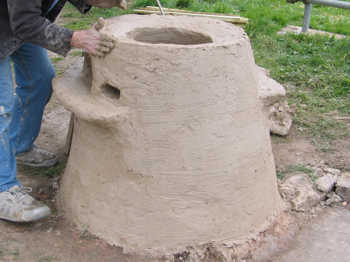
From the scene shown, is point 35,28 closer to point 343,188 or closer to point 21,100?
point 21,100

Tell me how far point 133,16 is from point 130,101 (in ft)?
2.68

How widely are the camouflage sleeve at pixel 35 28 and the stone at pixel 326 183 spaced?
1976mm

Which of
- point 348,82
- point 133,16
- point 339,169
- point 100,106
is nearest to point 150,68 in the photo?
point 100,106

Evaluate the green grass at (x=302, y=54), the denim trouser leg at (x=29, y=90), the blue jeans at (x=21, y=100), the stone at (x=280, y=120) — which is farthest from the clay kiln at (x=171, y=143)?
the green grass at (x=302, y=54)

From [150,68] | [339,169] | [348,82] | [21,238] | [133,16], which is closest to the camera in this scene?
[150,68]

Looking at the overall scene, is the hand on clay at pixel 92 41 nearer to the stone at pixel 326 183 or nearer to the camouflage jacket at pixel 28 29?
the camouflage jacket at pixel 28 29

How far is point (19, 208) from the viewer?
8.49 ft

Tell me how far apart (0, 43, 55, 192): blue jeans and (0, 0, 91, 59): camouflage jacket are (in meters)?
0.14

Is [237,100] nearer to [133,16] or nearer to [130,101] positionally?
[130,101]

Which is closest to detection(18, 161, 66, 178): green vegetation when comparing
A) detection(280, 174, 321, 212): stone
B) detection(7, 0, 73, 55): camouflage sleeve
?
detection(7, 0, 73, 55): camouflage sleeve

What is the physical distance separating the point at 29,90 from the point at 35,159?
56 centimetres

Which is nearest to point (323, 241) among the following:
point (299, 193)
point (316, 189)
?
point (299, 193)

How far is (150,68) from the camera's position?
220 centimetres

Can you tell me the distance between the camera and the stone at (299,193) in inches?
114
